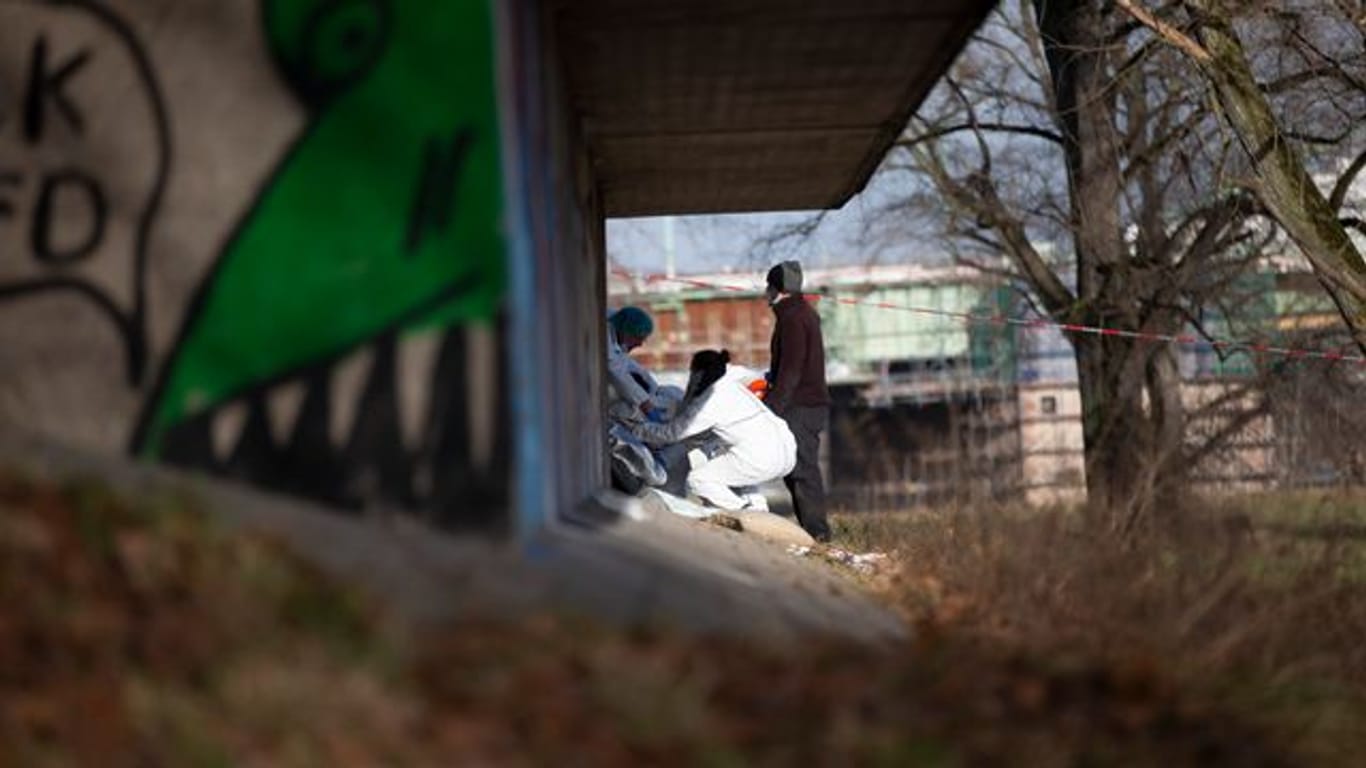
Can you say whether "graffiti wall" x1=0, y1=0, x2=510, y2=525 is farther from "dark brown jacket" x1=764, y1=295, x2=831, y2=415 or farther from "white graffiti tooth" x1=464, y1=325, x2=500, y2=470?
"dark brown jacket" x1=764, y1=295, x2=831, y2=415

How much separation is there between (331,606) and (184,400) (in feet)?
5.01

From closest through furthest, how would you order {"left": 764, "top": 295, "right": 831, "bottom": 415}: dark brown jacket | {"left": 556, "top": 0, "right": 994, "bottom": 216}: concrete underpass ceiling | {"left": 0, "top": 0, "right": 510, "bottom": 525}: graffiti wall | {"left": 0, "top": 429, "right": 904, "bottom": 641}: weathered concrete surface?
{"left": 0, "top": 429, "right": 904, "bottom": 641}: weathered concrete surface
{"left": 0, "top": 0, "right": 510, "bottom": 525}: graffiti wall
{"left": 556, "top": 0, "right": 994, "bottom": 216}: concrete underpass ceiling
{"left": 764, "top": 295, "right": 831, "bottom": 415}: dark brown jacket

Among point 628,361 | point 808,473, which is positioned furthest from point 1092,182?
point 628,361

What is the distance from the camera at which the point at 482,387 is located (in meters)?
6.72

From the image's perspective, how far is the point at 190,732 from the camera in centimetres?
496

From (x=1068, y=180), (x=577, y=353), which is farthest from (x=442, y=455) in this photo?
(x=1068, y=180)

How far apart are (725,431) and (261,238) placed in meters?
7.21

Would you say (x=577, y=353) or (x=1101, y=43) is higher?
(x=1101, y=43)

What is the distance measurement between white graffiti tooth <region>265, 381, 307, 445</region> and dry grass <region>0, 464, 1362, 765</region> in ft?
2.42

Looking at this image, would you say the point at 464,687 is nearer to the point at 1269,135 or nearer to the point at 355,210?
the point at 355,210

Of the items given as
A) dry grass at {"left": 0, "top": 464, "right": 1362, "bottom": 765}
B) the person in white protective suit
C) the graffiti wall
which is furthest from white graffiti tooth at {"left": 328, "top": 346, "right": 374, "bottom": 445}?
the person in white protective suit

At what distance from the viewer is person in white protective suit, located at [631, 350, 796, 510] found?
1391 cm

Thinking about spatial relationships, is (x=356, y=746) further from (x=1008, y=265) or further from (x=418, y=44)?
(x=1008, y=265)

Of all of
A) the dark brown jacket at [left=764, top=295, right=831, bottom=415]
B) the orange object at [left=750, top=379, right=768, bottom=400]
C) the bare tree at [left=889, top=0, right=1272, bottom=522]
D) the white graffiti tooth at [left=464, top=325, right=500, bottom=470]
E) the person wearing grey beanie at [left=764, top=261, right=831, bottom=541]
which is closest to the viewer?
the white graffiti tooth at [left=464, top=325, right=500, bottom=470]
